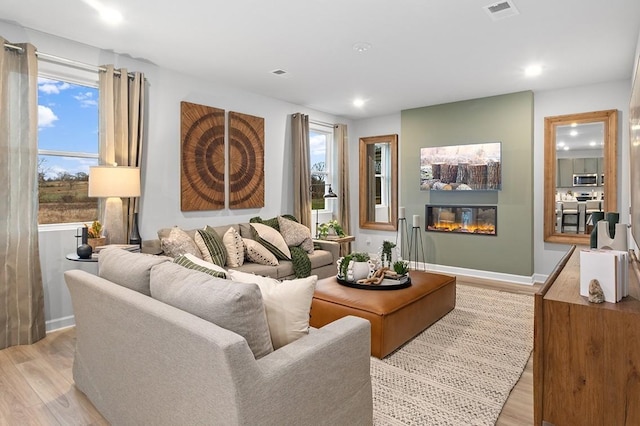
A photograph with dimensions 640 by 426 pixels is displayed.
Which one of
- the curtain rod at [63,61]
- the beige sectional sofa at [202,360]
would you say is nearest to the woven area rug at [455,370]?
the beige sectional sofa at [202,360]

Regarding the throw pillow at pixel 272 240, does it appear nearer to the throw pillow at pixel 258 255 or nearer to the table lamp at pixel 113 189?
the throw pillow at pixel 258 255

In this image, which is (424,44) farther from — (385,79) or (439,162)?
(439,162)

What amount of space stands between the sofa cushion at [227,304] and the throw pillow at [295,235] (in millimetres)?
3072

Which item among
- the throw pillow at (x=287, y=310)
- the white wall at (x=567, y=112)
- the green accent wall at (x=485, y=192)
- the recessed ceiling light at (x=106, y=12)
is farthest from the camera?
the green accent wall at (x=485, y=192)

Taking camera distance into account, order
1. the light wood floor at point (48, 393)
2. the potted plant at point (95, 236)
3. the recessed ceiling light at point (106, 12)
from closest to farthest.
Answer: the light wood floor at point (48, 393)
the recessed ceiling light at point (106, 12)
the potted plant at point (95, 236)

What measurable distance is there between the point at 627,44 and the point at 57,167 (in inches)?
218

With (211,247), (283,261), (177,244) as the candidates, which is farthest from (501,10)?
(177,244)

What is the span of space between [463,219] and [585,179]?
1.64 metres

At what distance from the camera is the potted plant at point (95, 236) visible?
11.0 ft

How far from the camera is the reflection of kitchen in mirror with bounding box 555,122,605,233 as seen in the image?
483 cm

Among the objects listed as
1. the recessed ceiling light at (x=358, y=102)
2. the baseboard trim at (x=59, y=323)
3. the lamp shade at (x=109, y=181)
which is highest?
the recessed ceiling light at (x=358, y=102)

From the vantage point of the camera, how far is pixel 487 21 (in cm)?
307

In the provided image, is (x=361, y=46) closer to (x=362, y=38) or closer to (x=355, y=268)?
(x=362, y=38)

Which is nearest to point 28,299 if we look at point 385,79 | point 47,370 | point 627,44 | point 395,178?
point 47,370
